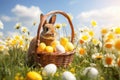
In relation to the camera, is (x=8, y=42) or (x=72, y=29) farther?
(x=8, y=42)

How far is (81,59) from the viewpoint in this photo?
4.69 metres

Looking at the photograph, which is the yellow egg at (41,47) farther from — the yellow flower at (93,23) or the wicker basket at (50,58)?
the yellow flower at (93,23)

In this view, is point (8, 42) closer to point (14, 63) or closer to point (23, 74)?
point (14, 63)

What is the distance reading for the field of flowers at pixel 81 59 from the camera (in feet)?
10.5

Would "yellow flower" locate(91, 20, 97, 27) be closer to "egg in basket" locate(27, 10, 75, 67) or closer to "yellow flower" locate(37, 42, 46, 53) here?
"egg in basket" locate(27, 10, 75, 67)

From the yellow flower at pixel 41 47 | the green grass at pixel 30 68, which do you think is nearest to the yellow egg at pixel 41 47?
the yellow flower at pixel 41 47

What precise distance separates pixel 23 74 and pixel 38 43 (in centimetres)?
50

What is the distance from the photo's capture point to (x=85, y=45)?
4969 millimetres

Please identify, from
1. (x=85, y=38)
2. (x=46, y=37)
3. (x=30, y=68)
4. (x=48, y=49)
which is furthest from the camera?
(x=85, y=38)

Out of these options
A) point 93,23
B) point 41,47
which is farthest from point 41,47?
point 93,23

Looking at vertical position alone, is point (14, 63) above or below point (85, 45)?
below

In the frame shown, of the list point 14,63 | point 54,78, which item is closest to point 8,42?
point 14,63

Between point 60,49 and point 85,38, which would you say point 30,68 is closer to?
point 60,49

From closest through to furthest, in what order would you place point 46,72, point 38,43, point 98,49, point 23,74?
point 46,72, point 23,74, point 38,43, point 98,49
